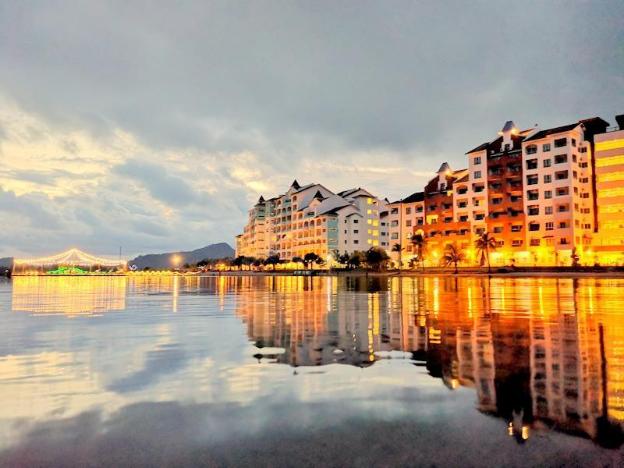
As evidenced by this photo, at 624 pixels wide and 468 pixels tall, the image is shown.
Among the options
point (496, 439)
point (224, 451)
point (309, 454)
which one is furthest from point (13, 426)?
point (496, 439)

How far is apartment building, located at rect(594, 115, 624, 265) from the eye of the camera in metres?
111

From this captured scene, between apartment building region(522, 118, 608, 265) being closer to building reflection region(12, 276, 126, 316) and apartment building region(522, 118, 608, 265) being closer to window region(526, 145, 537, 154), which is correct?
window region(526, 145, 537, 154)

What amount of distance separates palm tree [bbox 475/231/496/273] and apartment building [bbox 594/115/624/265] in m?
22.2

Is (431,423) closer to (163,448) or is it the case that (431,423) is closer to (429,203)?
(163,448)

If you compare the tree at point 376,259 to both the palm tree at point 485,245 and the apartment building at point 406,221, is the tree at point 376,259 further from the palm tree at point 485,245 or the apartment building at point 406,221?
the palm tree at point 485,245

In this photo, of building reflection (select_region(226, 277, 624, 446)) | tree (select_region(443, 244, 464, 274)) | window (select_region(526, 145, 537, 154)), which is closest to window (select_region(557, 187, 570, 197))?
window (select_region(526, 145, 537, 154))

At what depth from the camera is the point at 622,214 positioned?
112 metres

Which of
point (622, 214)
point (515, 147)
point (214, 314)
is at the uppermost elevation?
point (515, 147)

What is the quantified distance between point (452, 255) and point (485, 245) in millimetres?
10149

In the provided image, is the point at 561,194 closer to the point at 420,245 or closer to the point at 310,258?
the point at 420,245

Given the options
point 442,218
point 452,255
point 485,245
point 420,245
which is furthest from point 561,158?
point 420,245

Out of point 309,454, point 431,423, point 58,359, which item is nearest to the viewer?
point 309,454

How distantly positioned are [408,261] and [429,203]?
66.0 feet

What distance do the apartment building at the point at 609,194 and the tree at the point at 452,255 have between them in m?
30.5
